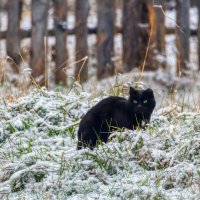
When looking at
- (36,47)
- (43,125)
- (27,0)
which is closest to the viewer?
(43,125)

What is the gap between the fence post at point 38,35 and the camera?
1253 centimetres

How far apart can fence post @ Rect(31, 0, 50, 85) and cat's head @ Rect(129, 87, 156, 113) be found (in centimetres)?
580

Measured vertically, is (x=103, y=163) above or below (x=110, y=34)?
below

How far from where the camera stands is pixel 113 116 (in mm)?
6832

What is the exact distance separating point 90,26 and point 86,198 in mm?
9193

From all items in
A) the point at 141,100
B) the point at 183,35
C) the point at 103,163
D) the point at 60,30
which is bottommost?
the point at 103,163

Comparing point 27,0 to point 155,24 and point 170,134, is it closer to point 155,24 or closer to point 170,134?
point 155,24

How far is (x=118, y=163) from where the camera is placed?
21.0 ft

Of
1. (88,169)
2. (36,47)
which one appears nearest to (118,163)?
(88,169)

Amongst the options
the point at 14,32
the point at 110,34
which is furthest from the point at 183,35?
the point at 14,32

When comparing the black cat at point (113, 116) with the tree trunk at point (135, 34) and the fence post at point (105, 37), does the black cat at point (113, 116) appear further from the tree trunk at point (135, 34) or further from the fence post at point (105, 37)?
the tree trunk at point (135, 34)

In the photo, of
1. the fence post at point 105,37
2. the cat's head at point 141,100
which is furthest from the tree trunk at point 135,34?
the cat's head at point 141,100

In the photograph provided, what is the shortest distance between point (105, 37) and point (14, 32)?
1.70 meters

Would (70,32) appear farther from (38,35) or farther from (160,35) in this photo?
(38,35)
